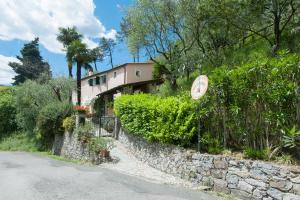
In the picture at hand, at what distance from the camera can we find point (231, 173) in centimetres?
1019

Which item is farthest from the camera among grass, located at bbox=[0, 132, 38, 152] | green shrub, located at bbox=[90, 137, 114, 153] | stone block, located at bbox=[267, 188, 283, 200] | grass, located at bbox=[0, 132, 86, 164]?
grass, located at bbox=[0, 132, 38, 152]

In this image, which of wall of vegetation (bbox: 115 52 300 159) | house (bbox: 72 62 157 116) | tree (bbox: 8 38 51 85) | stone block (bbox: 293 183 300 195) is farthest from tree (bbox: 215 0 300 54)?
tree (bbox: 8 38 51 85)

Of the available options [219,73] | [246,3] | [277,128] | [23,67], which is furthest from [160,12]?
[23,67]

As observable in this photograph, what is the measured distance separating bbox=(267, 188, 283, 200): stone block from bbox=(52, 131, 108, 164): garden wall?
32.9ft

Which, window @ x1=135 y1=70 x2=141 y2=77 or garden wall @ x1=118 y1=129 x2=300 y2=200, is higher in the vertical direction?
window @ x1=135 y1=70 x2=141 y2=77

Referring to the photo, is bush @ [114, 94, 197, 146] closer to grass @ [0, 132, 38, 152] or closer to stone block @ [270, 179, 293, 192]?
stone block @ [270, 179, 293, 192]

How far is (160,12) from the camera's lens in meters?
25.2

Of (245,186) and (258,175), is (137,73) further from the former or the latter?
(258,175)

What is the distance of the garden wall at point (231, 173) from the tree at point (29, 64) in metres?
49.9

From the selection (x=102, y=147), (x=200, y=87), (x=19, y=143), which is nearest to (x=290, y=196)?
(x=200, y=87)

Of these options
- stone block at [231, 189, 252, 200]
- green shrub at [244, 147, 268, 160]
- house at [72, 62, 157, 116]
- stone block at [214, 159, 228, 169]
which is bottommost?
stone block at [231, 189, 252, 200]

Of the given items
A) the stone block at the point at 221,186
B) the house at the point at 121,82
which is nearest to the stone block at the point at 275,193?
the stone block at the point at 221,186

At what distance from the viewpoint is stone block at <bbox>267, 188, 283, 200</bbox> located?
854 centimetres

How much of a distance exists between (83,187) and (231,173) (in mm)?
4901
